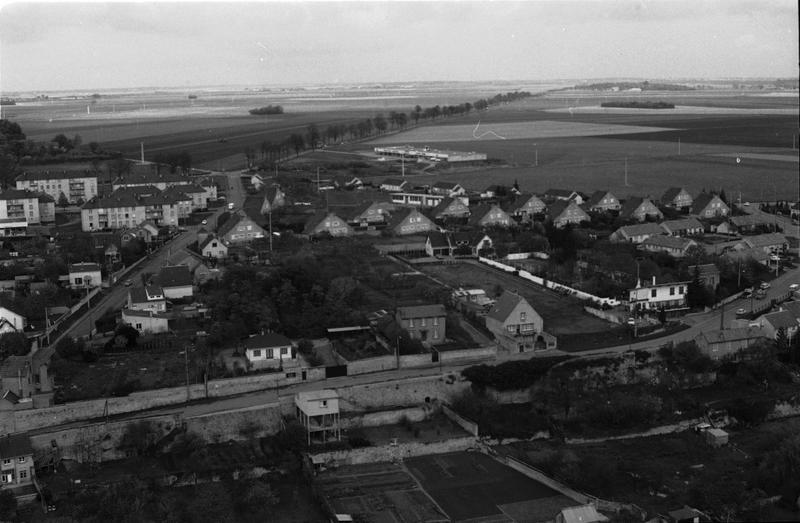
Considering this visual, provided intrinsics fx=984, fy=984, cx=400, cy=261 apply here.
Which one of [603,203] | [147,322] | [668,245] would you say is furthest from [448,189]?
[147,322]

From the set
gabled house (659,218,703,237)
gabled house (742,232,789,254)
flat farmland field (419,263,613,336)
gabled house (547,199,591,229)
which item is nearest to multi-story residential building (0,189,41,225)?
flat farmland field (419,263,613,336)

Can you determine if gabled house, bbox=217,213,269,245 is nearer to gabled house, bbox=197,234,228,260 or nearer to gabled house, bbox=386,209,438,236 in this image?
gabled house, bbox=197,234,228,260

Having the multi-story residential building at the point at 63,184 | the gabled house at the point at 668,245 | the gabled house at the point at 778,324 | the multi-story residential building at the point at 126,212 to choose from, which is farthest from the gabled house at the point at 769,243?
the multi-story residential building at the point at 63,184

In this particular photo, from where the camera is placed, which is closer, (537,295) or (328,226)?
(537,295)

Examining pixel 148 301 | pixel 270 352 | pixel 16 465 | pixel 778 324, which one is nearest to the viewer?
pixel 16 465

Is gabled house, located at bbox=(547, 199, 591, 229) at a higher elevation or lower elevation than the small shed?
higher

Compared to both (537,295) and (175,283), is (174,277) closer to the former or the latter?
(175,283)
